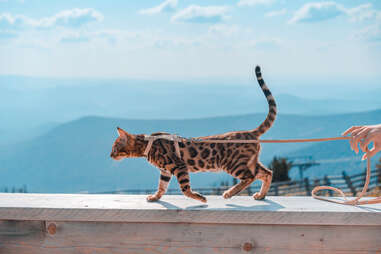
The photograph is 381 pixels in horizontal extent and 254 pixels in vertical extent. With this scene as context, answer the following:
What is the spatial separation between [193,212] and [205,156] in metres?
0.46

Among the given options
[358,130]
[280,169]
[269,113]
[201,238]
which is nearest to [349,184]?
[280,169]

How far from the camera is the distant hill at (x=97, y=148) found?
7406 cm

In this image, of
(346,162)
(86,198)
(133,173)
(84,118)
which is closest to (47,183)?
(133,173)

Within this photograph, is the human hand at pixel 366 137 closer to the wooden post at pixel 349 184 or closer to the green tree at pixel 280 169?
the wooden post at pixel 349 184

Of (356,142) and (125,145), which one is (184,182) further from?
(356,142)

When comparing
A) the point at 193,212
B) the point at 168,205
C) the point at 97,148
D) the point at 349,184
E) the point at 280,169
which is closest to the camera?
the point at 193,212

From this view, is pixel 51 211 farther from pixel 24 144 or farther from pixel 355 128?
pixel 24 144

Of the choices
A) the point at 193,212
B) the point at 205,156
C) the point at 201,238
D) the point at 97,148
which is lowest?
the point at 97,148

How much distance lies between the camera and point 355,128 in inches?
88.6

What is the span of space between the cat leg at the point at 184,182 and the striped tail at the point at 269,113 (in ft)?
1.43

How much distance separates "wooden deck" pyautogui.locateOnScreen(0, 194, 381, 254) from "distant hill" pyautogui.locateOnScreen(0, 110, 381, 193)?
66593mm

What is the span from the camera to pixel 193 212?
1988 mm

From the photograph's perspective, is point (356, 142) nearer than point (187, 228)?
No

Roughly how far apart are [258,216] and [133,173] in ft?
229
